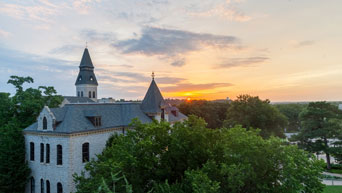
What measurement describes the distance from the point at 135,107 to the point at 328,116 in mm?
34178

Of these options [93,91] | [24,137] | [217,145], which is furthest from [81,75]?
[217,145]

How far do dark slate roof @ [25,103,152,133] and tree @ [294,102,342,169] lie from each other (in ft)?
95.1

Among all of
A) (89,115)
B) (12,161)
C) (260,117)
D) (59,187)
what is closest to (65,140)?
(89,115)

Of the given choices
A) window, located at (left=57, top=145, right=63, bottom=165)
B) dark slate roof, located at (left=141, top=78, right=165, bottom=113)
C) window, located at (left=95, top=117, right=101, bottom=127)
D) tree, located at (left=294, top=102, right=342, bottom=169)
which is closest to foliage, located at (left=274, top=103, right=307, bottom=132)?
tree, located at (left=294, top=102, right=342, bottom=169)

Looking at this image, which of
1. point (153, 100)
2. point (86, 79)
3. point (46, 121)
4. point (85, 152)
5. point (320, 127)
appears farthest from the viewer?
point (86, 79)

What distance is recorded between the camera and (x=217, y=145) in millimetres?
15188

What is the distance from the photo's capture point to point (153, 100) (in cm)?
3262

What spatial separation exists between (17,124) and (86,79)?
4802 centimetres

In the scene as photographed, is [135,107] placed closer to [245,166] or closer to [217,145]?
[217,145]

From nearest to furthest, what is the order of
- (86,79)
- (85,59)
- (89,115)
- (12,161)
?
(12,161) < (89,115) < (85,59) < (86,79)

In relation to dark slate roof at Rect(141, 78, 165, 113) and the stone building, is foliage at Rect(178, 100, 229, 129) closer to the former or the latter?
dark slate roof at Rect(141, 78, 165, 113)

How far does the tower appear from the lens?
7256 centimetres

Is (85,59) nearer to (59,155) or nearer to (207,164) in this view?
Result: (59,155)

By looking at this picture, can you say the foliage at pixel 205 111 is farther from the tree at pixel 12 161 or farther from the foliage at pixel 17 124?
the tree at pixel 12 161
